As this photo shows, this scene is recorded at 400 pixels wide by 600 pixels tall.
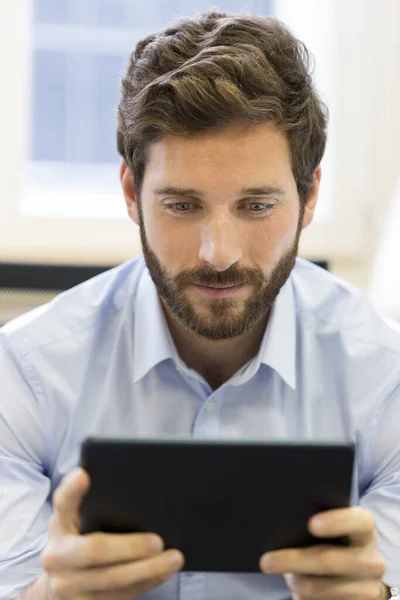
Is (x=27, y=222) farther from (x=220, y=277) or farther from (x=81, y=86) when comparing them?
(x=220, y=277)

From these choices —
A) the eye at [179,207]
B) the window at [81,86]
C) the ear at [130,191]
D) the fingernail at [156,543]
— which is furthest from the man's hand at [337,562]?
the window at [81,86]

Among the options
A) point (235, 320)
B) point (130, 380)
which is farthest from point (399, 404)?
point (130, 380)

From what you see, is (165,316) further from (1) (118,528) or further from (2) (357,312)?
(1) (118,528)

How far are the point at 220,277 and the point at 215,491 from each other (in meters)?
0.35

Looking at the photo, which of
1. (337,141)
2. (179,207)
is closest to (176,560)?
(179,207)

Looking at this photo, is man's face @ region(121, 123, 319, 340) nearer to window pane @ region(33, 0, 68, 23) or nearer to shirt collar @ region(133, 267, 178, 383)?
shirt collar @ region(133, 267, 178, 383)

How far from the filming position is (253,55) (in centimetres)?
105

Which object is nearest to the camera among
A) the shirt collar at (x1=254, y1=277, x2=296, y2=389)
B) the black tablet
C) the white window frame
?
the black tablet

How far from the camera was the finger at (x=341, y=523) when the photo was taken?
2.46 ft

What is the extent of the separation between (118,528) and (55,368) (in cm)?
39

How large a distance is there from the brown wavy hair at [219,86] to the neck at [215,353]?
0.21 meters

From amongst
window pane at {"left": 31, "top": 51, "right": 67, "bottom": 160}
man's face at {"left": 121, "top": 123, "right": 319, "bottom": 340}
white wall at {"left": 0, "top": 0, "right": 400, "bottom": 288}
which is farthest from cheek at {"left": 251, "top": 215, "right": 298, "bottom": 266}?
window pane at {"left": 31, "top": 51, "right": 67, "bottom": 160}

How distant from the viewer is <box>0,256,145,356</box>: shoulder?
1133mm

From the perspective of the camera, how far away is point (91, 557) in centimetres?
76
